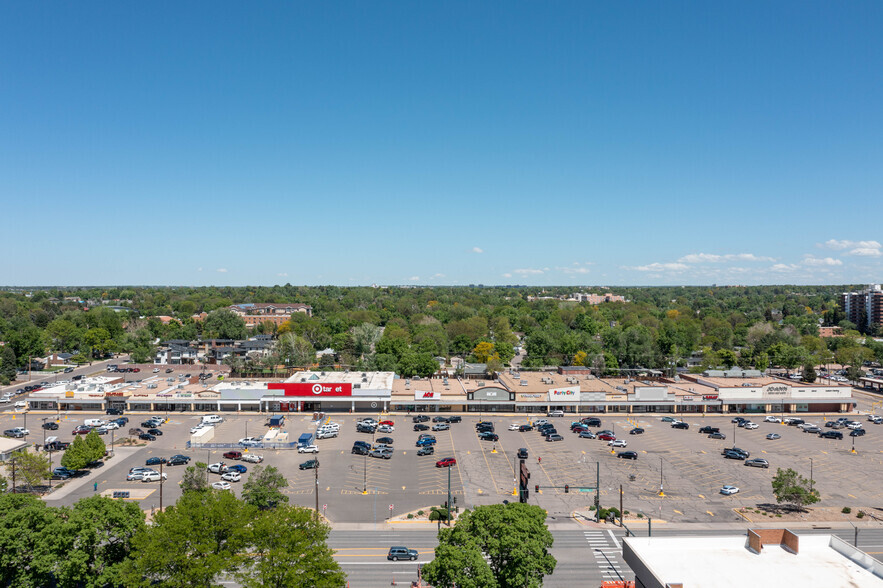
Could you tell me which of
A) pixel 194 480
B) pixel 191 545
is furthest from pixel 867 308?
pixel 191 545

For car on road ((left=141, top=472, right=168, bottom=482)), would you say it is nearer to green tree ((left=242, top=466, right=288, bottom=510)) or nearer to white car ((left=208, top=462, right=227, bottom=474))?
white car ((left=208, top=462, right=227, bottom=474))

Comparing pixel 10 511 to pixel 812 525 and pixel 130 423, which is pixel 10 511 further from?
pixel 812 525

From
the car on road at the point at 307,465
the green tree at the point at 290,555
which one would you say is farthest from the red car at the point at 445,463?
the green tree at the point at 290,555

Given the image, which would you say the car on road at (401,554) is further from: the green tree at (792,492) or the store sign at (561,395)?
the store sign at (561,395)

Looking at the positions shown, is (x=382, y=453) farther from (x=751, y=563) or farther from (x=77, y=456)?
(x=751, y=563)

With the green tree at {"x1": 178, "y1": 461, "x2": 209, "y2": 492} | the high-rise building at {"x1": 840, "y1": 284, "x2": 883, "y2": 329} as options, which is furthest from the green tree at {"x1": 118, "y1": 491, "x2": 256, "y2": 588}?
the high-rise building at {"x1": 840, "y1": 284, "x2": 883, "y2": 329}

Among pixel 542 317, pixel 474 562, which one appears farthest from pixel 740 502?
pixel 542 317
